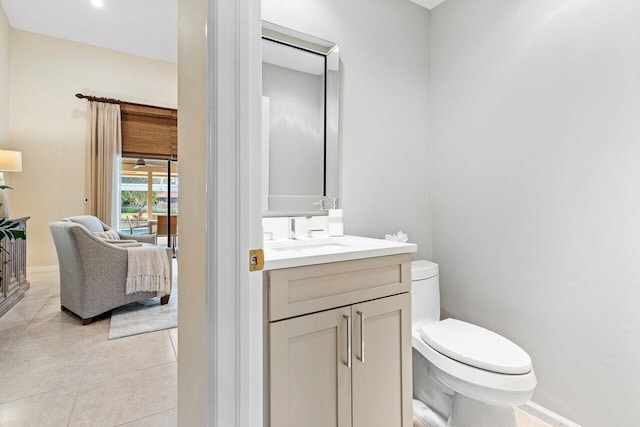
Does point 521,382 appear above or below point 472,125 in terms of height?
below

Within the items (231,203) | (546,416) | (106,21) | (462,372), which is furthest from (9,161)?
(546,416)

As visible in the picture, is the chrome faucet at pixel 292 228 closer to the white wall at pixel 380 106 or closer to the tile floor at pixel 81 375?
the white wall at pixel 380 106

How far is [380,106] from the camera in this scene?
80.0 inches

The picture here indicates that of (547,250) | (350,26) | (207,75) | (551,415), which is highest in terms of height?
(350,26)

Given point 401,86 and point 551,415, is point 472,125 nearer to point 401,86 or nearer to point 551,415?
point 401,86

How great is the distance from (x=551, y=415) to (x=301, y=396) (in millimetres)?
1409

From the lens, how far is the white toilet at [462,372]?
1.28 metres

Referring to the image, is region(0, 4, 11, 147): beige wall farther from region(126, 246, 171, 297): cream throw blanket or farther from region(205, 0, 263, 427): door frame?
region(205, 0, 263, 427): door frame

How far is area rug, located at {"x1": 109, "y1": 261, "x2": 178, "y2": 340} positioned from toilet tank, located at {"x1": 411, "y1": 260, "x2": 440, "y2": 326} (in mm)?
1985

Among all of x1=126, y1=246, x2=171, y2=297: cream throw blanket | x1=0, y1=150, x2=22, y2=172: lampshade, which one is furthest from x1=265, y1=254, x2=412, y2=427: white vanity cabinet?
x1=0, y1=150, x2=22, y2=172: lampshade

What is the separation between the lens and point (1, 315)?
2748 millimetres

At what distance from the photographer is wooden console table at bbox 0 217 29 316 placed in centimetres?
285

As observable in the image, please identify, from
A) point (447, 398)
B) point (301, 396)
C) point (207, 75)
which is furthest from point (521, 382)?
point (207, 75)

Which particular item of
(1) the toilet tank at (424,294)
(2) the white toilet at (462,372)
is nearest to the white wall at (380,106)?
(1) the toilet tank at (424,294)
